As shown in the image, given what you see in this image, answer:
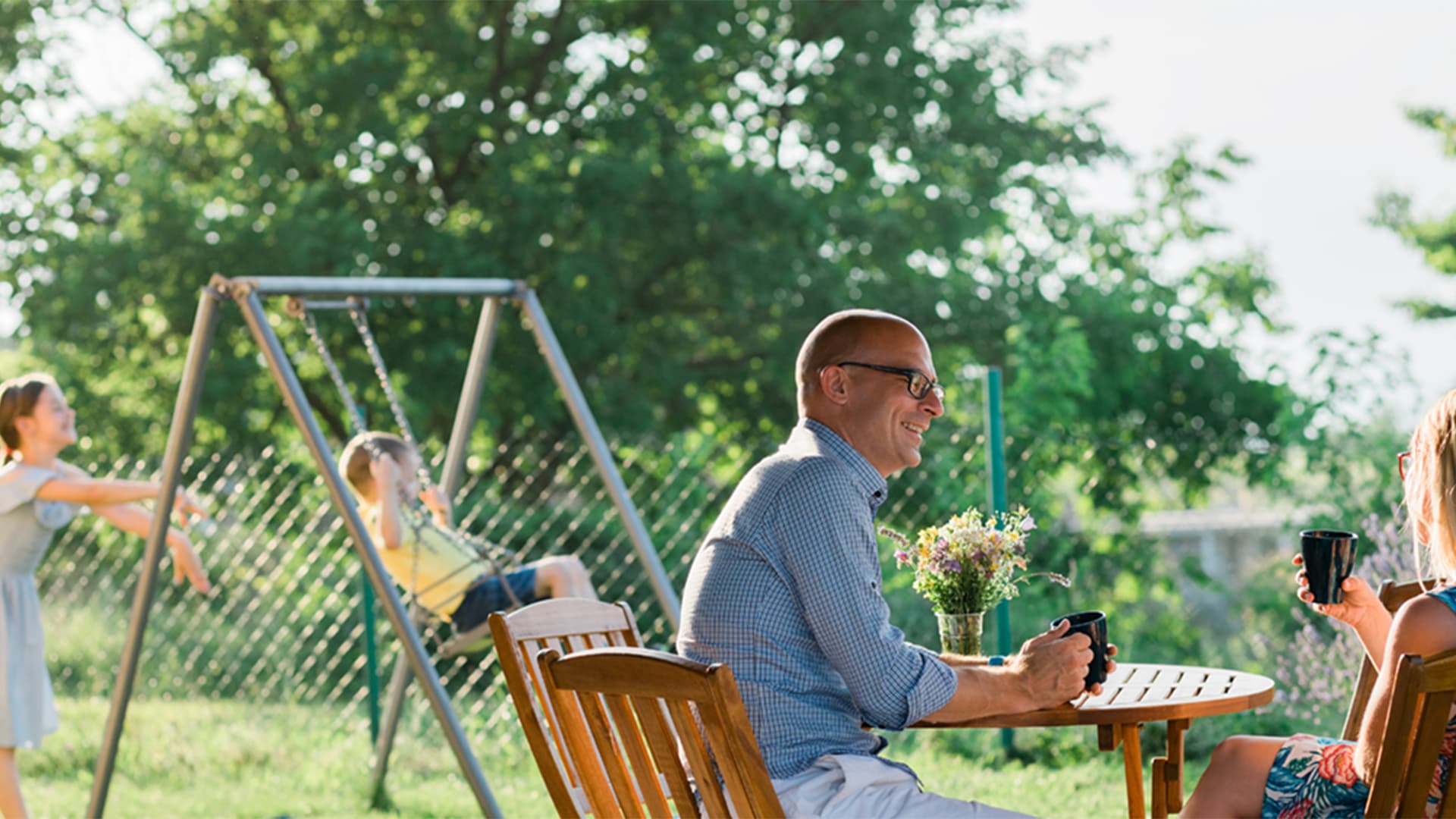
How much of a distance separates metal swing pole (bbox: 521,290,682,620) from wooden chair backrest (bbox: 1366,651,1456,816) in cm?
289

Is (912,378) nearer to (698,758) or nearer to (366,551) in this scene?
(698,758)

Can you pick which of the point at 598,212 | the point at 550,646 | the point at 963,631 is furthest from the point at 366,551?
the point at 598,212

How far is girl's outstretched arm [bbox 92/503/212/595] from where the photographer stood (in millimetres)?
4504

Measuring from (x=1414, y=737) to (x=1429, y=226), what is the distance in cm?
1632

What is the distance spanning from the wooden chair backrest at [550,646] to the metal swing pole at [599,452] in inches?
68.9

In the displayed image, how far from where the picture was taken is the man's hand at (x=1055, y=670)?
2.38 m

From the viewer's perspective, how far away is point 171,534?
4570 millimetres

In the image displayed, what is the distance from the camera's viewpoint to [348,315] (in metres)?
10.9

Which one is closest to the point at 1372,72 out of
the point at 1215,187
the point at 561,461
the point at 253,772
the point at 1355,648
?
the point at 1215,187

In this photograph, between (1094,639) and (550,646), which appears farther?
(550,646)

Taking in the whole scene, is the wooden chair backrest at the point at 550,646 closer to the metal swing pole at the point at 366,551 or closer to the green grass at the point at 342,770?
the metal swing pole at the point at 366,551

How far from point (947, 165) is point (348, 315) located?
4.52 meters

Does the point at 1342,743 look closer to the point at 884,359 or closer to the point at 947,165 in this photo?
the point at 884,359

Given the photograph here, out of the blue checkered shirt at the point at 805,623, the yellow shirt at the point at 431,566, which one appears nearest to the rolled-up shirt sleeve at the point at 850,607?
the blue checkered shirt at the point at 805,623
